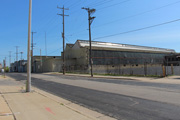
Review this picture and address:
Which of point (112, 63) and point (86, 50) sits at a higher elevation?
point (86, 50)

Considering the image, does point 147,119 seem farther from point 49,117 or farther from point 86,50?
point 86,50

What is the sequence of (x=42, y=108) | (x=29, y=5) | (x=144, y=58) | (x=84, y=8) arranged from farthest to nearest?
(x=144, y=58), (x=84, y=8), (x=29, y=5), (x=42, y=108)

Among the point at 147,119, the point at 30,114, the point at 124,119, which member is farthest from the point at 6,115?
the point at 147,119

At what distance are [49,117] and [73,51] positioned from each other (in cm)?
6060

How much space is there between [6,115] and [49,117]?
5.23 feet

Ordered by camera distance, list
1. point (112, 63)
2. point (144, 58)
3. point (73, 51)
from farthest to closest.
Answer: point (144, 58) → point (73, 51) → point (112, 63)

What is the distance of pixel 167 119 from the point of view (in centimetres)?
557

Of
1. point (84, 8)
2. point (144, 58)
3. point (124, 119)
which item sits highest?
point (84, 8)

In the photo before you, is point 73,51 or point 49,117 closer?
point 49,117

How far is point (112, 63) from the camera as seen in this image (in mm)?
61469

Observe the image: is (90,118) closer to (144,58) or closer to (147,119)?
(147,119)

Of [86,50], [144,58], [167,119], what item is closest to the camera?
[167,119]

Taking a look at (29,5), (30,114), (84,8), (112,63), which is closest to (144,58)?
(112,63)

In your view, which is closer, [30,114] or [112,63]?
[30,114]
